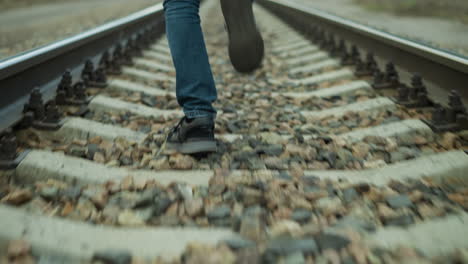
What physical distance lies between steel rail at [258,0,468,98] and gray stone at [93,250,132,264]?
183 cm

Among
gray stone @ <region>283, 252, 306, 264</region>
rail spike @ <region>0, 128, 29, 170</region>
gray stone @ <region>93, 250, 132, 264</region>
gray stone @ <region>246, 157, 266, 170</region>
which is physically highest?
rail spike @ <region>0, 128, 29, 170</region>

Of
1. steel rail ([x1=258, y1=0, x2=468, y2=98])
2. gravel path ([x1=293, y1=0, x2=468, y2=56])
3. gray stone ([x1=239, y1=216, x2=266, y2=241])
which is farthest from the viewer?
gravel path ([x1=293, y1=0, x2=468, y2=56])

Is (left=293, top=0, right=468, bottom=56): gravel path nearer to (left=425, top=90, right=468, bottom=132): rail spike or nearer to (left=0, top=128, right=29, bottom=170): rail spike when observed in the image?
(left=425, top=90, right=468, bottom=132): rail spike

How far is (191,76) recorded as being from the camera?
75.4 inches

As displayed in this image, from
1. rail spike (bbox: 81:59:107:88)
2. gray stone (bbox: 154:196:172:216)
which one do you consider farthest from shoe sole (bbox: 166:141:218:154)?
rail spike (bbox: 81:59:107:88)

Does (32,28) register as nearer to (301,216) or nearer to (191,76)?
(191,76)

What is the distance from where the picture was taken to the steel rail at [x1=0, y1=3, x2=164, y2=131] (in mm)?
2143

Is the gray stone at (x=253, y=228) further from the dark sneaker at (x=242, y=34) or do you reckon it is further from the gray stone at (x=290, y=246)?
the dark sneaker at (x=242, y=34)

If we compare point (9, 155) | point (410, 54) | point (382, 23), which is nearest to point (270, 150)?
point (9, 155)

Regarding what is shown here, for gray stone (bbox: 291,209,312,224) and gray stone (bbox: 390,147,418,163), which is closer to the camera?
gray stone (bbox: 291,209,312,224)

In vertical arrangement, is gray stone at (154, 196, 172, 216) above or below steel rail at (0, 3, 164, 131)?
below

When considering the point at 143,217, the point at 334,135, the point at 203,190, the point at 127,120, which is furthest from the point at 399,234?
the point at 127,120

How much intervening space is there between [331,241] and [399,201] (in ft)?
1.27

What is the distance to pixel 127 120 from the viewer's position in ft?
8.14
